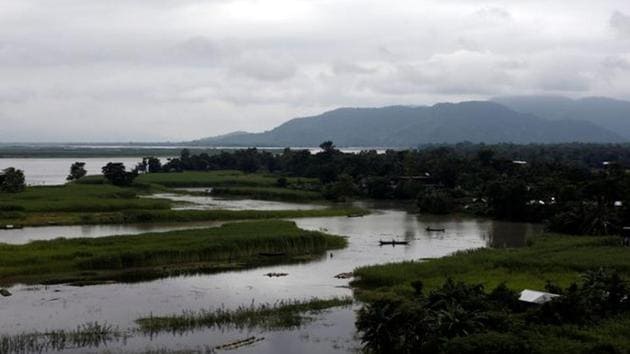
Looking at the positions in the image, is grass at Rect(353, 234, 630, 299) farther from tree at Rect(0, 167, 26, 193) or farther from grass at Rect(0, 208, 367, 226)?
tree at Rect(0, 167, 26, 193)

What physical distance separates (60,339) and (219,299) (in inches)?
294

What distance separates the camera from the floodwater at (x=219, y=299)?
71.2 feet

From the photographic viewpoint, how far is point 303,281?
103ft

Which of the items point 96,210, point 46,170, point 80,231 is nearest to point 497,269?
point 80,231

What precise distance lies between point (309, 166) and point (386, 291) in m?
69.9

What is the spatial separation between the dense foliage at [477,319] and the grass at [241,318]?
3.06m

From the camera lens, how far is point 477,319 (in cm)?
2023

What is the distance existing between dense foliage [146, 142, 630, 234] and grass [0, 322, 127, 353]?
34.9m

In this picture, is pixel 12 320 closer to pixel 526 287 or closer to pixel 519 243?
pixel 526 287

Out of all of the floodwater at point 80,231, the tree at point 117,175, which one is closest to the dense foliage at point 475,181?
the tree at point 117,175

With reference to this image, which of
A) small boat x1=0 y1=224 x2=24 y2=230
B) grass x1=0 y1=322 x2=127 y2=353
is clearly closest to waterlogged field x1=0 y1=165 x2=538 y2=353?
grass x1=0 y1=322 x2=127 y2=353

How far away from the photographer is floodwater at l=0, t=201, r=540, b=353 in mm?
21688

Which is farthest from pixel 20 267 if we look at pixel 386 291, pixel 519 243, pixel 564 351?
pixel 519 243

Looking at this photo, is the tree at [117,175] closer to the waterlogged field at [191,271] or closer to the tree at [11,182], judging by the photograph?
the tree at [11,182]
